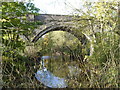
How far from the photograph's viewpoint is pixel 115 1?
1.56 metres

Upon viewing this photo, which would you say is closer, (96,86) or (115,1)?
(96,86)

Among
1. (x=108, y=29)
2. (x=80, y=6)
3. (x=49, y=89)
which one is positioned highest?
(x=80, y=6)

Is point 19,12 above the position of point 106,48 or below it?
above

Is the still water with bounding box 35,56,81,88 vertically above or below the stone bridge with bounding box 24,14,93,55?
below

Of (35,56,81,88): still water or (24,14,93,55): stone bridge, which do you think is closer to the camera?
(35,56,81,88): still water

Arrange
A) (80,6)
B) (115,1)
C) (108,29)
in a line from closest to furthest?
(108,29) → (115,1) → (80,6)

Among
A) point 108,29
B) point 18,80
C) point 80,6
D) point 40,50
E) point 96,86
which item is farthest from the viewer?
point 40,50

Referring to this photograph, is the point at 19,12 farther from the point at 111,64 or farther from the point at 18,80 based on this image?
the point at 111,64

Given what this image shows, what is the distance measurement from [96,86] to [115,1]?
3.47 ft

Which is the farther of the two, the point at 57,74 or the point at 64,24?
the point at 64,24

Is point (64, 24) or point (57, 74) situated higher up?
point (64, 24)

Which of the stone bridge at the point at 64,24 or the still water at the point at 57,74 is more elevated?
the stone bridge at the point at 64,24

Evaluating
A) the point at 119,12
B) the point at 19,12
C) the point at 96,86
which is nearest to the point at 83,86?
the point at 96,86

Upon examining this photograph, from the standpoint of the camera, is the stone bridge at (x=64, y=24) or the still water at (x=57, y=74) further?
the stone bridge at (x=64, y=24)
